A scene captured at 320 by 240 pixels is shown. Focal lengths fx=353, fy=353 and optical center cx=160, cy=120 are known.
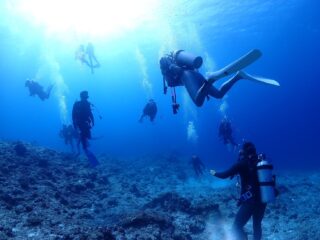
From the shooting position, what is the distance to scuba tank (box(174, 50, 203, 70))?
7608mm

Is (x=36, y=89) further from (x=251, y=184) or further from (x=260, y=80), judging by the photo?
(x=251, y=184)

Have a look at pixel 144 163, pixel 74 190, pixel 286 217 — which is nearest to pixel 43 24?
pixel 144 163

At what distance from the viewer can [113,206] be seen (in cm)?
1252

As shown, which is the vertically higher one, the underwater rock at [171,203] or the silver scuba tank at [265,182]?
the underwater rock at [171,203]

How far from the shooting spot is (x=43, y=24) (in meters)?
41.7

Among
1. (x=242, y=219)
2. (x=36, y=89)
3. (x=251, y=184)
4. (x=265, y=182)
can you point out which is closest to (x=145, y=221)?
(x=242, y=219)

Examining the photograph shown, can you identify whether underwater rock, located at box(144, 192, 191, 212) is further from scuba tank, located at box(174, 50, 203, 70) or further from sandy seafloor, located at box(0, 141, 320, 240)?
scuba tank, located at box(174, 50, 203, 70)

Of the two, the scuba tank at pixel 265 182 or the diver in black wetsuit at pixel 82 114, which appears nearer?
the scuba tank at pixel 265 182

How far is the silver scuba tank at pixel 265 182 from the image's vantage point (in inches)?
253

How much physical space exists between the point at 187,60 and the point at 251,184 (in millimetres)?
2970

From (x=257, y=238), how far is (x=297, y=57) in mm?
126305

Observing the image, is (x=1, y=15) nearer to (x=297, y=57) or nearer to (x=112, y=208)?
(x=112, y=208)

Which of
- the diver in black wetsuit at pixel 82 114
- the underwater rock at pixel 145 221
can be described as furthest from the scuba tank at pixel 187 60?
the diver in black wetsuit at pixel 82 114

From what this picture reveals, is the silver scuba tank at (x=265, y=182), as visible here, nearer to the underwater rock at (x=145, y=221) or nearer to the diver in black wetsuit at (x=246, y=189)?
the diver in black wetsuit at (x=246, y=189)
